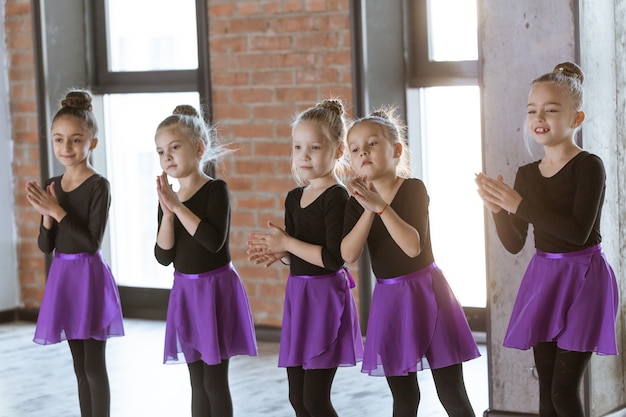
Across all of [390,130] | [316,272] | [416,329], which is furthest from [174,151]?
[416,329]

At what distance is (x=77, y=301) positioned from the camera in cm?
419

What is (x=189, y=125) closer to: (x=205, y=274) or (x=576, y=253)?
(x=205, y=274)

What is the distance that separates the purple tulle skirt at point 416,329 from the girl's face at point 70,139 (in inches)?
52.7

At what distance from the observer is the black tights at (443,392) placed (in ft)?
11.4

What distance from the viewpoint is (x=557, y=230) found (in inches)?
135

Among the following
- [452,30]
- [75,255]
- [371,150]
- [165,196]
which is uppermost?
[452,30]

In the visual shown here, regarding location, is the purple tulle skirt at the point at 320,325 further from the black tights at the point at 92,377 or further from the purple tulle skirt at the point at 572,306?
the black tights at the point at 92,377

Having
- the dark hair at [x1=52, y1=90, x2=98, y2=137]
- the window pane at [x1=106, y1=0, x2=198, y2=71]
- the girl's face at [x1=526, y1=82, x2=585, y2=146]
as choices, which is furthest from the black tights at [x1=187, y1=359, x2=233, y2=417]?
the window pane at [x1=106, y1=0, x2=198, y2=71]

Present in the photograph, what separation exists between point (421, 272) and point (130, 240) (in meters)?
3.63

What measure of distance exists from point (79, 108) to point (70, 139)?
0.45 ft

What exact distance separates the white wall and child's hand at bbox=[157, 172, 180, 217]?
3.23 metres

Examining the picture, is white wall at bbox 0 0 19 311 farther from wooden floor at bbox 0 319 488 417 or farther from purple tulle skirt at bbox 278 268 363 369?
purple tulle skirt at bbox 278 268 363 369

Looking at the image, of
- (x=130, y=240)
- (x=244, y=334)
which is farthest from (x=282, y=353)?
(x=130, y=240)

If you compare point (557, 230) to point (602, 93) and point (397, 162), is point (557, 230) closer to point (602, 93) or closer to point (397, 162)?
point (397, 162)
